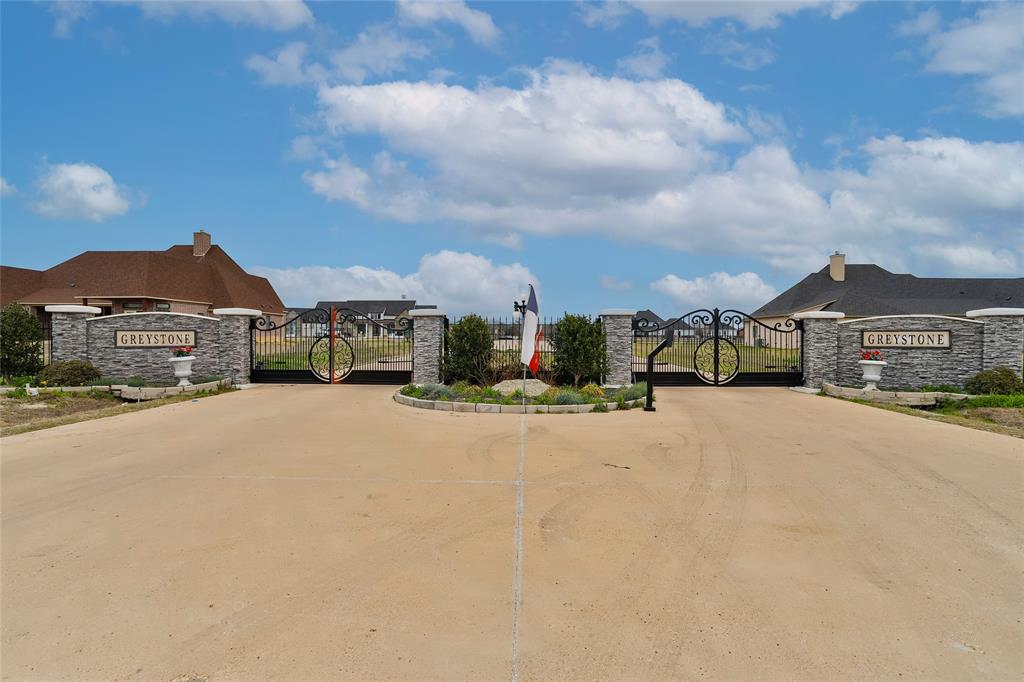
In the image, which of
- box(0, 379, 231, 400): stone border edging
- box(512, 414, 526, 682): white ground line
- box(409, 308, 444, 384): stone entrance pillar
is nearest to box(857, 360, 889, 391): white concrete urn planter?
box(409, 308, 444, 384): stone entrance pillar

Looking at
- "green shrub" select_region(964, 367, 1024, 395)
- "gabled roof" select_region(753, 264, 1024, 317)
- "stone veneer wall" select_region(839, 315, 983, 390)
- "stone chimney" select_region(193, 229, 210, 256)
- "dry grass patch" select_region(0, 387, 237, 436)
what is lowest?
"dry grass patch" select_region(0, 387, 237, 436)

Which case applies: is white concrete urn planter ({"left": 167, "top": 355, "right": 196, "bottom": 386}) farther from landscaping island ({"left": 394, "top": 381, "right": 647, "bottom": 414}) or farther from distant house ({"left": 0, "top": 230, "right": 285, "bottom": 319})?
distant house ({"left": 0, "top": 230, "right": 285, "bottom": 319})

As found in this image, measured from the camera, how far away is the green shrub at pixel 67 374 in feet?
49.3

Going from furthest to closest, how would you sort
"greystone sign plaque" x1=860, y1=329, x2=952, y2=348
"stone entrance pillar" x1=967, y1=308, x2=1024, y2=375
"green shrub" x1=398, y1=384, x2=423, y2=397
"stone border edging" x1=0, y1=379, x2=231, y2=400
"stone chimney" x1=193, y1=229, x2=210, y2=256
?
1. "stone chimney" x1=193, y1=229, x2=210, y2=256
2. "greystone sign plaque" x1=860, y1=329, x2=952, y2=348
3. "stone entrance pillar" x1=967, y1=308, x2=1024, y2=375
4. "stone border edging" x1=0, y1=379, x2=231, y2=400
5. "green shrub" x1=398, y1=384, x2=423, y2=397

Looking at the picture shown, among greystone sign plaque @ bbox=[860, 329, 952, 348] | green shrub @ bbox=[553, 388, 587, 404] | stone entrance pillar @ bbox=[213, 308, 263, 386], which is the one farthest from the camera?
stone entrance pillar @ bbox=[213, 308, 263, 386]

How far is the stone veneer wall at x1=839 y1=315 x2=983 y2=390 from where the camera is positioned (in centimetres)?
1570

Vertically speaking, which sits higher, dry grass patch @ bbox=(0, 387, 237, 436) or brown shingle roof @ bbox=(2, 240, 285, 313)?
brown shingle roof @ bbox=(2, 240, 285, 313)

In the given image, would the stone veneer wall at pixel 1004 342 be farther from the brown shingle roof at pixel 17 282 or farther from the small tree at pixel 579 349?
the brown shingle roof at pixel 17 282

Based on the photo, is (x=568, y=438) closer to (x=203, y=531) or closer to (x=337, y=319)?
(x=203, y=531)

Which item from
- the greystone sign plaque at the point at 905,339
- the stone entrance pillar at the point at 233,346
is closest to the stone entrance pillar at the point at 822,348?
the greystone sign plaque at the point at 905,339

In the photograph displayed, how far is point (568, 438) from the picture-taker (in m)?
9.60

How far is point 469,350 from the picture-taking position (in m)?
15.9

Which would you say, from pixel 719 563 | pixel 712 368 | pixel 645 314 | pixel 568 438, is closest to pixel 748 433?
pixel 568 438

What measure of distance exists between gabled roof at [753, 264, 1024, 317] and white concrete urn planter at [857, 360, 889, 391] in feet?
72.9
